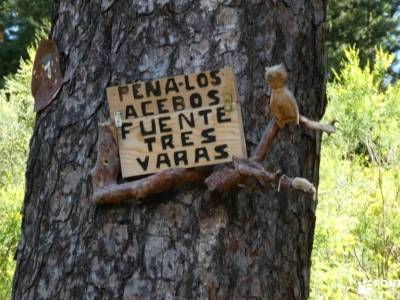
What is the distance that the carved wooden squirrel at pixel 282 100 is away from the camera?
1.29 meters

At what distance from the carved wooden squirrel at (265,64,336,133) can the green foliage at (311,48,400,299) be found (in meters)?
3.00

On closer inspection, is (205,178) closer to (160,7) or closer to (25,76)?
(160,7)

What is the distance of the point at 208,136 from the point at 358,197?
13.3ft

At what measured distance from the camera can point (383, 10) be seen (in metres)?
14.6

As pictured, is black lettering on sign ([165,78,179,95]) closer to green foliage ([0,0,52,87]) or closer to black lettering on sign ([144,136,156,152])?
black lettering on sign ([144,136,156,152])

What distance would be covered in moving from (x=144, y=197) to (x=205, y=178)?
0.37 feet

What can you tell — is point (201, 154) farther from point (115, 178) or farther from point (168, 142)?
point (115, 178)

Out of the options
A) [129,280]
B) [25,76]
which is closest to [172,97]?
[129,280]

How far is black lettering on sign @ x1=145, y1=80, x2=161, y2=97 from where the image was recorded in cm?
139

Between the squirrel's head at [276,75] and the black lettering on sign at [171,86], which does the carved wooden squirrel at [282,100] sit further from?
the black lettering on sign at [171,86]

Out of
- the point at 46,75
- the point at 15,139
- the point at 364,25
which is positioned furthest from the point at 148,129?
the point at 364,25

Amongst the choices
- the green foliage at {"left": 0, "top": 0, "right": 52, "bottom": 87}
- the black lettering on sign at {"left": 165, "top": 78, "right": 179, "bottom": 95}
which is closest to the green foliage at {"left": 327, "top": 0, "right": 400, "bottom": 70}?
the green foliage at {"left": 0, "top": 0, "right": 52, "bottom": 87}

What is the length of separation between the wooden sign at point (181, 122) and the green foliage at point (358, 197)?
2994mm

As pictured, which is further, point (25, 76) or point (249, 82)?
point (25, 76)
